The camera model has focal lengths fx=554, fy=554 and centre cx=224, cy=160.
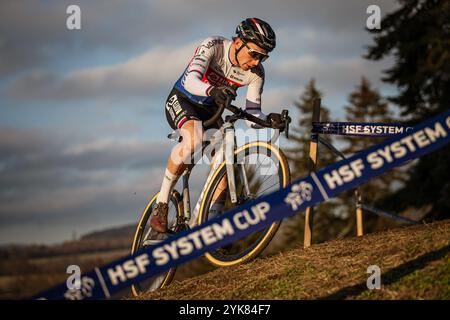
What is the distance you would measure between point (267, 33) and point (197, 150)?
1.62m

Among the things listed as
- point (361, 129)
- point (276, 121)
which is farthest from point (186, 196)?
point (361, 129)

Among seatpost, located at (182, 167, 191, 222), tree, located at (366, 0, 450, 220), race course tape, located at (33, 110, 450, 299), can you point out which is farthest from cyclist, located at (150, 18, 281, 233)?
tree, located at (366, 0, 450, 220)

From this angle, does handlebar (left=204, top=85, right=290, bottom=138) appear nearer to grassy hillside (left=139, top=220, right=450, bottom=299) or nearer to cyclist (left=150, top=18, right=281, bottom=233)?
cyclist (left=150, top=18, right=281, bottom=233)

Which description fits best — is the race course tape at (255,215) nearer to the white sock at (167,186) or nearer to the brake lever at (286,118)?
the brake lever at (286,118)

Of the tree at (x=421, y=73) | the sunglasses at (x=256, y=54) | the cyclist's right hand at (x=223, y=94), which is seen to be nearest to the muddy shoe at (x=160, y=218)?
the cyclist's right hand at (x=223, y=94)

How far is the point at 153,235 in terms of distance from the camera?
764cm

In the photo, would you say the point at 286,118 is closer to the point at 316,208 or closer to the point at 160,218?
the point at 160,218

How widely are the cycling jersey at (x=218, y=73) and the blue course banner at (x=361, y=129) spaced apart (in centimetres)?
115

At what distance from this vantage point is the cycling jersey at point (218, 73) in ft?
21.5

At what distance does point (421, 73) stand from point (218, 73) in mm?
15876

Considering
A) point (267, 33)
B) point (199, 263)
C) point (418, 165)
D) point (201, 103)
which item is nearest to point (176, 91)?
point (201, 103)
